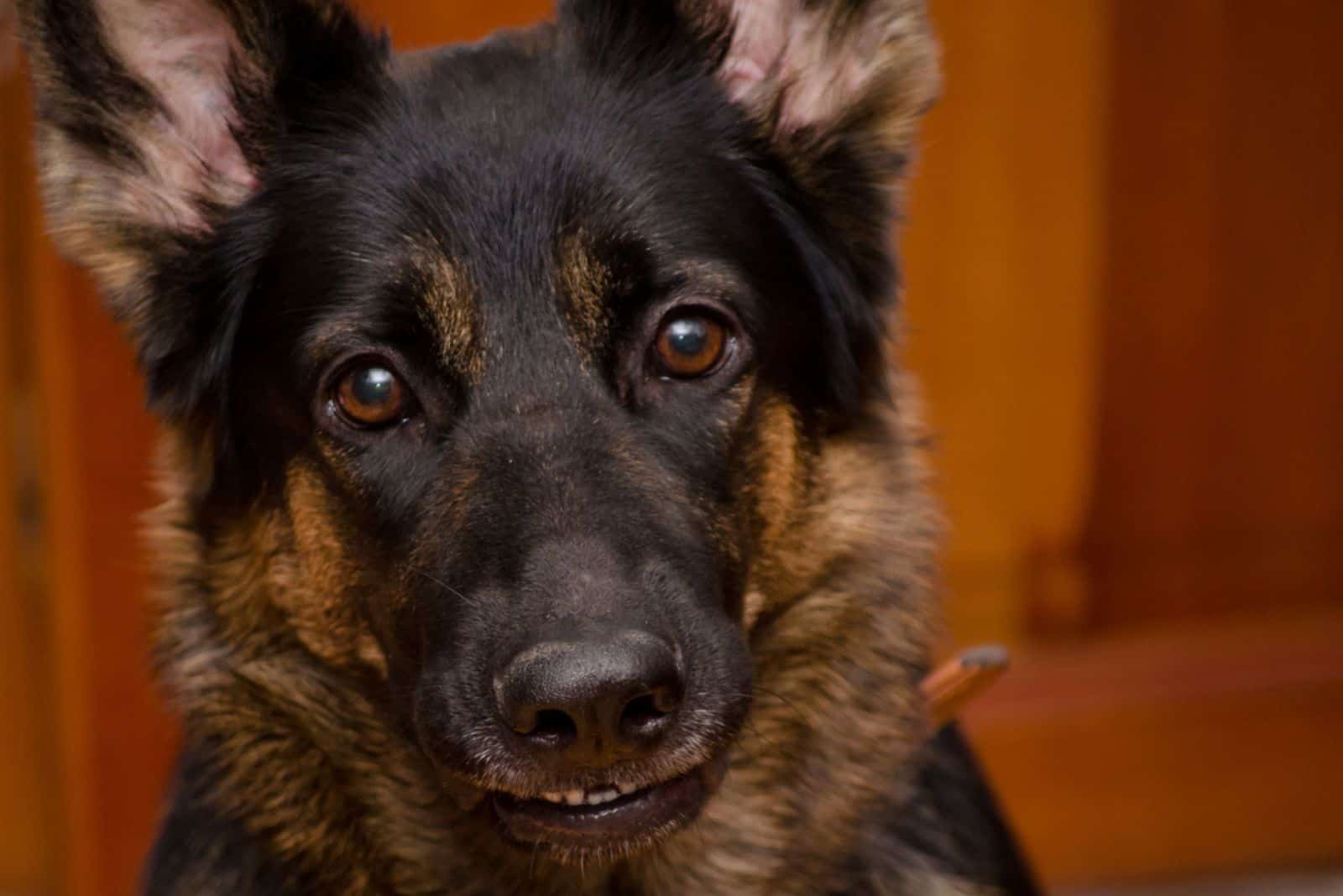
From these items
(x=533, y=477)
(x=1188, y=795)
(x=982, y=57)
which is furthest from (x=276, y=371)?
(x=1188, y=795)

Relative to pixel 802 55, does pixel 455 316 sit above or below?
below

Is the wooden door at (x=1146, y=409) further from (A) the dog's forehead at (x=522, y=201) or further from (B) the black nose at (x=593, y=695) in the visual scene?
(B) the black nose at (x=593, y=695)

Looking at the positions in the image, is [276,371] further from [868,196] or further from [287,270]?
[868,196]

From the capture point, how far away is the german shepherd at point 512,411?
2004 millimetres

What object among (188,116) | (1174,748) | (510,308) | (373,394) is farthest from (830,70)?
(1174,748)

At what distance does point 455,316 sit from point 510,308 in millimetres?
69

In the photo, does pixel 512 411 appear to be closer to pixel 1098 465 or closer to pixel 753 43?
pixel 753 43

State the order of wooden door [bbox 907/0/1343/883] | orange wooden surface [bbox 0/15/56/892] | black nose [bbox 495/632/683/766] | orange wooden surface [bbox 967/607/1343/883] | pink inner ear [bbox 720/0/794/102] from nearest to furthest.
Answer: black nose [bbox 495/632/683/766] → pink inner ear [bbox 720/0/794/102] → orange wooden surface [bbox 0/15/56/892] → wooden door [bbox 907/0/1343/883] → orange wooden surface [bbox 967/607/1343/883]

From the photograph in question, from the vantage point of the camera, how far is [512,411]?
6.61ft

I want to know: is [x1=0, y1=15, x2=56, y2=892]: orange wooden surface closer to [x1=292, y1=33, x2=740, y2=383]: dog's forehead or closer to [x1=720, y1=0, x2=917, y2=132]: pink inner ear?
[x1=292, y1=33, x2=740, y2=383]: dog's forehead

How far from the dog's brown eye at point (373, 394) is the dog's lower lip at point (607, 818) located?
509 millimetres

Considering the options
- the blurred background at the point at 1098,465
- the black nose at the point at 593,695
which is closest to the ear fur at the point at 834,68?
the black nose at the point at 593,695

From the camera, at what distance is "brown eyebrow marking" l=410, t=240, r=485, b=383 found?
80.1 inches

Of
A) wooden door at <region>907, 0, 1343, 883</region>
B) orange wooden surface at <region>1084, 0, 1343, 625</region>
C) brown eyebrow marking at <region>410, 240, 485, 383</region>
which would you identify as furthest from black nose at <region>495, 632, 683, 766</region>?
orange wooden surface at <region>1084, 0, 1343, 625</region>
